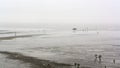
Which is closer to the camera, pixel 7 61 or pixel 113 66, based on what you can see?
pixel 113 66

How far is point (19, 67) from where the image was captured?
32.9 metres

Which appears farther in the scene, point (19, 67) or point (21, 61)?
point (21, 61)

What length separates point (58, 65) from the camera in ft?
112

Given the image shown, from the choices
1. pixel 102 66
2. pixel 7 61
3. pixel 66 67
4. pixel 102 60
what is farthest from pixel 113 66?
pixel 7 61

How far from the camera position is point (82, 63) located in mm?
35562

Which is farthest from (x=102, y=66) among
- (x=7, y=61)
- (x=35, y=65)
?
(x=7, y=61)

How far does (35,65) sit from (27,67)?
5.73 ft

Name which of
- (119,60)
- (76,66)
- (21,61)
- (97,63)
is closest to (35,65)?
(21,61)

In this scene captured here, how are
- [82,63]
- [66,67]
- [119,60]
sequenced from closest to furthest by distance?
[66,67], [82,63], [119,60]

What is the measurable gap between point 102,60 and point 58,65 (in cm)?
909

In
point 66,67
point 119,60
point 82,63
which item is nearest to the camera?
point 66,67

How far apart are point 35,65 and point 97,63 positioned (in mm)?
10620

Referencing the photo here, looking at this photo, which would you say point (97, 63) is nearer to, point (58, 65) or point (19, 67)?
point (58, 65)

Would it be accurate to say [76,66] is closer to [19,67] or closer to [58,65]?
[58,65]
